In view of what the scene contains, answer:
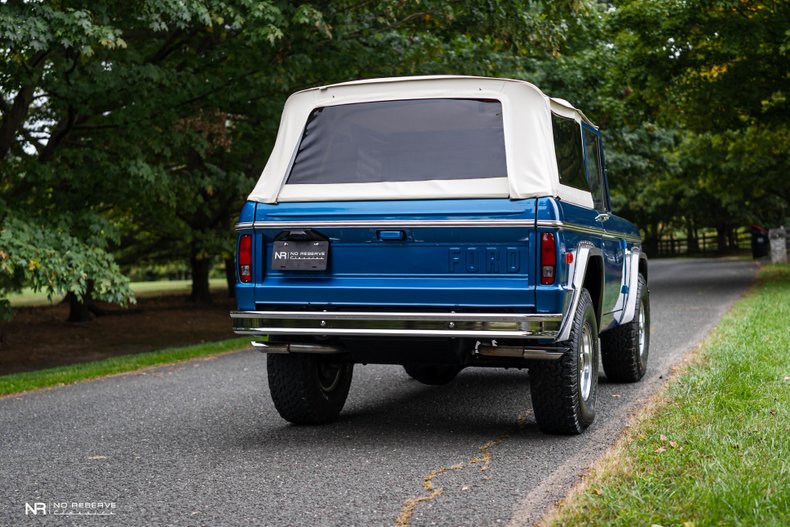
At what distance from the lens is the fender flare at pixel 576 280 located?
5562 millimetres

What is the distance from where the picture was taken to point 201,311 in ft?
88.5

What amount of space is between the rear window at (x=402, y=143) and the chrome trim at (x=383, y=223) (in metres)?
0.38

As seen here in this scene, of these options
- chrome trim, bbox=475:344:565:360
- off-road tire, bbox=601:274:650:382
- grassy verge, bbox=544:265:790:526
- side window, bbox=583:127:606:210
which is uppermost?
side window, bbox=583:127:606:210

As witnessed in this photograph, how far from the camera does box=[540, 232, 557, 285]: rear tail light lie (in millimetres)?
5379

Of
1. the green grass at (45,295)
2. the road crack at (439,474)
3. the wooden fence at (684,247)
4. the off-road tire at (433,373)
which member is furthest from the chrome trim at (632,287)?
the wooden fence at (684,247)

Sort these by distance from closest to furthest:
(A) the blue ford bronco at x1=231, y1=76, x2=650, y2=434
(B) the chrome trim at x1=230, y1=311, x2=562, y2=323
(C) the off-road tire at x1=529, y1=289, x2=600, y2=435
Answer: (B) the chrome trim at x1=230, y1=311, x2=562, y2=323 → (A) the blue ford bronco at x1=231, y1=76, x2=650, y2=434 → (C) the off-road tire at x1=529, y1=289, x2=600, y2=435

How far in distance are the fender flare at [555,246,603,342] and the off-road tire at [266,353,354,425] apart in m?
1.80

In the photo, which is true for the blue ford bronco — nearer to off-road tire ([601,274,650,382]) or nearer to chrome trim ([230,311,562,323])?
chrome trim ([230,311,562,323])

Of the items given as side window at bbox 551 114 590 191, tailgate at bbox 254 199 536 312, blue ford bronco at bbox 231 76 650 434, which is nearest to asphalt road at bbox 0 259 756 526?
blue ford bronco at bbox 231 76 650 434

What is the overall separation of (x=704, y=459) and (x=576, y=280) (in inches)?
55.6

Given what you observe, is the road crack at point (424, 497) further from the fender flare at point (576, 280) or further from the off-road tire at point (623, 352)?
the off-road tire at point (623, 352)

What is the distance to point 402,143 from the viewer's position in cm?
611

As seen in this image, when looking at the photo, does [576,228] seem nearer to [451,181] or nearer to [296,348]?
[451,181]

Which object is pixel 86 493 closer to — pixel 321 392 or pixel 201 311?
pixel 321 392
